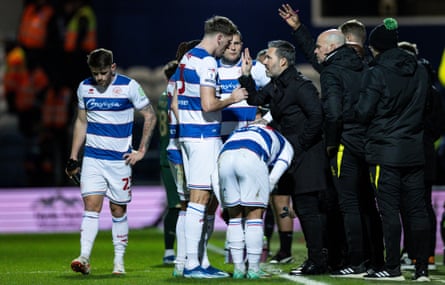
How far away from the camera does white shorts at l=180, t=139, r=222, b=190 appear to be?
839 centimetres

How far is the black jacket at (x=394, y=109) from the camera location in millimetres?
8227

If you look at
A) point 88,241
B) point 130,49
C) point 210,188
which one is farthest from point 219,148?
point 130,49

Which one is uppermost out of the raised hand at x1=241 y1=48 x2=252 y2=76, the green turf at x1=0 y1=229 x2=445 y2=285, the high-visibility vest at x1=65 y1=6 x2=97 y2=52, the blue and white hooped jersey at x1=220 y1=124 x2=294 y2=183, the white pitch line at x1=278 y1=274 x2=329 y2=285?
the high-visibility vest at x1=65 y1=6 x2=97 y2=52

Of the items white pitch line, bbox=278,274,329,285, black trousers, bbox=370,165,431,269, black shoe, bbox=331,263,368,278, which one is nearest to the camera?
white pitch line, bbox=278,274,329,285

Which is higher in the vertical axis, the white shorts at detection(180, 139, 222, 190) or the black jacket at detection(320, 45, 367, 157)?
the black jacket at detection(320, 45, 367, 157)

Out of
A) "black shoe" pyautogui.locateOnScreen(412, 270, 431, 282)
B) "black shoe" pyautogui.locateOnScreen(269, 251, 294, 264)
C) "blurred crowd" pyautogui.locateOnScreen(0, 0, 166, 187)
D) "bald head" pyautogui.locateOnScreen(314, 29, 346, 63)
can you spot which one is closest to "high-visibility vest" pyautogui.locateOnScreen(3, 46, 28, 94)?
"blurred crowd" pyautogui.locateOnScreen(0, 0, 166, 187)

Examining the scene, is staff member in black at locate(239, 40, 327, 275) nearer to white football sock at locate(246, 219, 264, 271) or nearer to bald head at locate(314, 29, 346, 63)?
bald head at locate(314, 29, 346, 63)

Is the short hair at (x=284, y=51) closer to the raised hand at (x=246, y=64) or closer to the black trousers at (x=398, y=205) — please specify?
the raised hand at (x=246, y=64)

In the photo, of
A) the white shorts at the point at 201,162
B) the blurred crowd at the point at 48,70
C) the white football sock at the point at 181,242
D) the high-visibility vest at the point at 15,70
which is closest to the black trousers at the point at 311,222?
the white shorts at the point at 201,162

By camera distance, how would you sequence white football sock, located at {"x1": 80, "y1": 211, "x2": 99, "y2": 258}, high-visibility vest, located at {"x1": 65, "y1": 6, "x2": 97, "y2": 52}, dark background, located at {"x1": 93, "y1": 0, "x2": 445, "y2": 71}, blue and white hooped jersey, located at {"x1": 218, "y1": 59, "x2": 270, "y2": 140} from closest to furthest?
white football sock, located at {"x1": 80, "y1": 211, "x2": 99, "y2": 258} → blue and white hooped jersey, located at {"x1": 218, "y1": 59, "x2": 270, "y2": 140} → high-visibility vest, located at {"x1": 65, "y1": 6, "x2": 97, "y2": 52} → dark background, located at {"x1": 93, "y1": 0, "x2": 445, "y2": 71}

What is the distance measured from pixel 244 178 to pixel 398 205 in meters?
1.19

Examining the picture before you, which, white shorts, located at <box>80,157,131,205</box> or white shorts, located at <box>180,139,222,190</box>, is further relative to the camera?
white shorts, located at <box>80,157,131,205</box>

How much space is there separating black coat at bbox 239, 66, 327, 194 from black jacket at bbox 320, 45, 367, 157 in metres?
0.10

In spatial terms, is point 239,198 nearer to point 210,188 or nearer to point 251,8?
point 210,188
